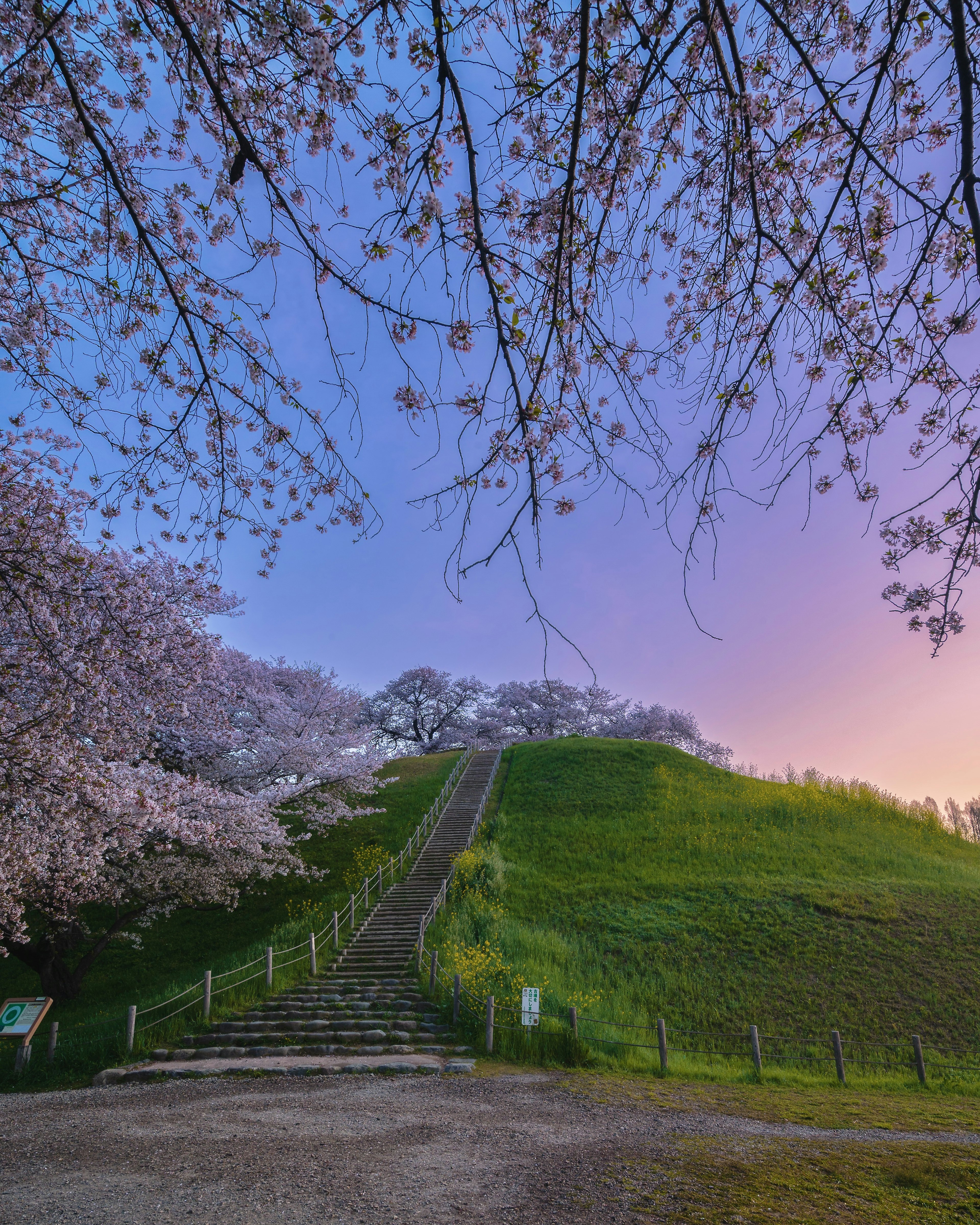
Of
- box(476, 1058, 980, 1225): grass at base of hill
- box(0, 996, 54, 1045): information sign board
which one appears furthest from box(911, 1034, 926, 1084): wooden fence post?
box(0, 996, 54, 1045): information sign board

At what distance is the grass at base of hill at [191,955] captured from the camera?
10234 mm

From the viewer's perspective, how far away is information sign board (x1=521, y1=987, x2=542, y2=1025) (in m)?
10.6

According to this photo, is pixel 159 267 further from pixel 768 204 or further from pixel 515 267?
pixel 768 204

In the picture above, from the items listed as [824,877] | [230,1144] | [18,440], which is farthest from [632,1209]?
[824,877]

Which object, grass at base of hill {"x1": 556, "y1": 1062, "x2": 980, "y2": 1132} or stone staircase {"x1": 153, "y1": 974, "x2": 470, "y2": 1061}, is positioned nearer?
grass at base of hill {"x1": 556, "y1": 1062, "x2": 980, "y2": 1132}

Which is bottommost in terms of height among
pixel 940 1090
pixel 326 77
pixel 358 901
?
pixel 940 1090

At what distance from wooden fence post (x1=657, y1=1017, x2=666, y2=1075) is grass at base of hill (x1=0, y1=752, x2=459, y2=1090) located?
7453 mm

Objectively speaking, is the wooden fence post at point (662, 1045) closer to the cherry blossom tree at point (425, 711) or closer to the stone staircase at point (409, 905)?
the stone staircase at point (409, 905)

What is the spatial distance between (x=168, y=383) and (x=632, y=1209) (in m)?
7.15

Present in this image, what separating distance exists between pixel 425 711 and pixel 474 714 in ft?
13.8

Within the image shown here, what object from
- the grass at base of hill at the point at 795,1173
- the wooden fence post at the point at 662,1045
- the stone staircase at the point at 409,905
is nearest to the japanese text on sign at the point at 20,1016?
the stone staircase at the point at 409,905

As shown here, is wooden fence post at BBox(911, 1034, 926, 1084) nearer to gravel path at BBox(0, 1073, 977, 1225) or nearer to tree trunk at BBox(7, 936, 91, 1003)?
gravel path at BBox(0, 1073, 977, 1225)

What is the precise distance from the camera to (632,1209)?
15.8 ft

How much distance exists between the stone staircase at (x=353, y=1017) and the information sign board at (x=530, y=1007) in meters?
1.08
